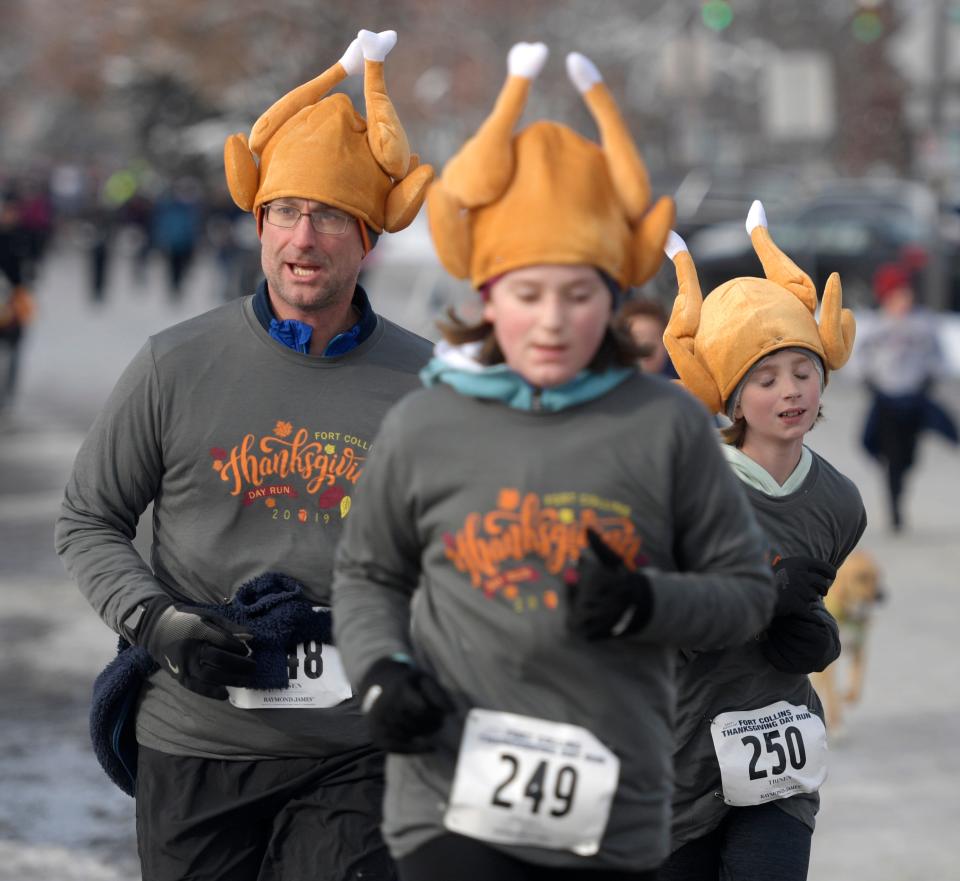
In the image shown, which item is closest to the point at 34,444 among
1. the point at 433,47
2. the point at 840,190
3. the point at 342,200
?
the point at 342,200

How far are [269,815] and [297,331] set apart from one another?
952 mm

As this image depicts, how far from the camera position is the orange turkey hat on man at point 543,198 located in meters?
3.04

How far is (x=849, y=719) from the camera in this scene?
28.0ft

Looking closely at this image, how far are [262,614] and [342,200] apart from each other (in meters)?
0.87

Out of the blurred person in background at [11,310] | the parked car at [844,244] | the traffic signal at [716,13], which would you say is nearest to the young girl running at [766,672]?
the blurred person in background at [11,310]

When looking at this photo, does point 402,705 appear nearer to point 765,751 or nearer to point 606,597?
point 606,597

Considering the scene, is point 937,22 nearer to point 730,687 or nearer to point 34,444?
point 34,444

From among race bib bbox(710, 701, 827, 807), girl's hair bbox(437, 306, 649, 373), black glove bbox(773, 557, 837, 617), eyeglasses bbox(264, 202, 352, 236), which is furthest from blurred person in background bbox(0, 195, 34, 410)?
girl's hair bbox(437, 306, 649, 373)

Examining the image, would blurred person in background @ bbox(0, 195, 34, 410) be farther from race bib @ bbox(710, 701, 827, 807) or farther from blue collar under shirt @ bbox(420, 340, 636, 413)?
blue collar under shirt @ bbox(420, 340, 636, 413)

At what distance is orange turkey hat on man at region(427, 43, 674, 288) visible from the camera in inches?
120

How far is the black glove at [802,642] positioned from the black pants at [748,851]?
1.11 feet

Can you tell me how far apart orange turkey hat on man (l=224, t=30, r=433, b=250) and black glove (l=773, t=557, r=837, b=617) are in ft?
3.56

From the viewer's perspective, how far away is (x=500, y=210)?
3.09m

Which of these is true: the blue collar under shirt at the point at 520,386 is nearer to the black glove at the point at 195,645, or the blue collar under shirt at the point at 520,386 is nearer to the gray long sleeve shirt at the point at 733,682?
the black glove at the point at 195,645
